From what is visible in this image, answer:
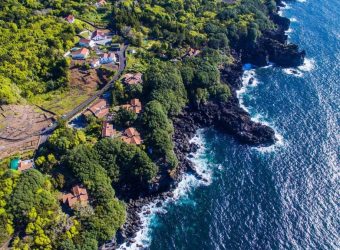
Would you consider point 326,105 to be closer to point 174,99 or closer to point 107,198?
point 174,99

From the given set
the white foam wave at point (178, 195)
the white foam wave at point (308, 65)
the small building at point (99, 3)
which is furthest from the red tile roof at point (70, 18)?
the white foam wave at point (308, 65)

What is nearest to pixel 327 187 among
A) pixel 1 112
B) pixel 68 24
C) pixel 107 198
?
pixel 107 198

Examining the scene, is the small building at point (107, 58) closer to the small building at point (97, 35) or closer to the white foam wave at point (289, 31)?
the small building at point (97, 35)

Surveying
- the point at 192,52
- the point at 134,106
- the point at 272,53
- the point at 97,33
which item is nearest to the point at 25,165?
the point at 134,106

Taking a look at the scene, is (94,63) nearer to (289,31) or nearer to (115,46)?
(115,46)

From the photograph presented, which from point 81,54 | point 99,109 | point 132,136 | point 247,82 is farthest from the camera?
point 247,82

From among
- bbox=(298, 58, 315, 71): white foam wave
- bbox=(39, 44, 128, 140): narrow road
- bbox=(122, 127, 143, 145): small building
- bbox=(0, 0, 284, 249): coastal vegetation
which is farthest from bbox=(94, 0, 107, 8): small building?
bbox=(298, 58, 315, 71): white foam wave

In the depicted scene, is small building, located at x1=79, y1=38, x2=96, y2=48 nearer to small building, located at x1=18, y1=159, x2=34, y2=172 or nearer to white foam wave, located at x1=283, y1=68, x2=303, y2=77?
small building, located at x1=18, y1=159, x2=34, y2=172
